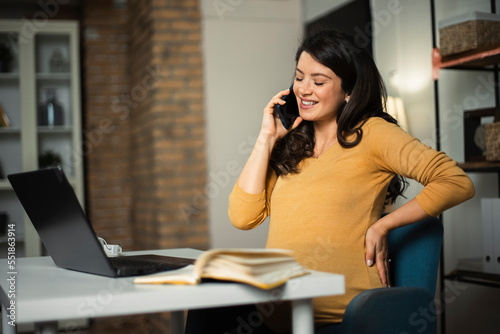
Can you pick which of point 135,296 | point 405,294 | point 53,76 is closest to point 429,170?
point 405,294

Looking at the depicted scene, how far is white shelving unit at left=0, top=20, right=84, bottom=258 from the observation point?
4.76 metres

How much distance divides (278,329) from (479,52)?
1.70 meters

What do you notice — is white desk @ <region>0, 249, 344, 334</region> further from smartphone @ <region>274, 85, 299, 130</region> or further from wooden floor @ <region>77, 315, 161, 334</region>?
wooden floor @ <region>77, 315, 161, 334</region>

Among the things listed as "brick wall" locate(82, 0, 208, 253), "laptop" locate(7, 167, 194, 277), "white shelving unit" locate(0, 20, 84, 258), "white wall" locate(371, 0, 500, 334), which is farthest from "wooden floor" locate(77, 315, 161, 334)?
"laptop" locate(7, 167, 194, 277)

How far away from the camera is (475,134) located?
2.71m

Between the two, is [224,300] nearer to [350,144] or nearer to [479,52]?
[350,144]

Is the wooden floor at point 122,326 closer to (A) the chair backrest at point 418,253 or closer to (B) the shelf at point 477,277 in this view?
(B) the shelf at point 477,277

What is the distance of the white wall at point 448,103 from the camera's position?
2.96 meters

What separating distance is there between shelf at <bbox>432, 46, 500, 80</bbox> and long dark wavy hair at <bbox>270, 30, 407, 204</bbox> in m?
1.04

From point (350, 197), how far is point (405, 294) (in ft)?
1.08

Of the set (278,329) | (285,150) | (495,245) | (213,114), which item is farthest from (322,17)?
(278,329)

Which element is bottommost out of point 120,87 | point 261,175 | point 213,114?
point 261,175

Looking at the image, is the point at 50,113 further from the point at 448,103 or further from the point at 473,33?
the point at 473,33

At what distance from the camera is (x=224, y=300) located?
101 centimetres
